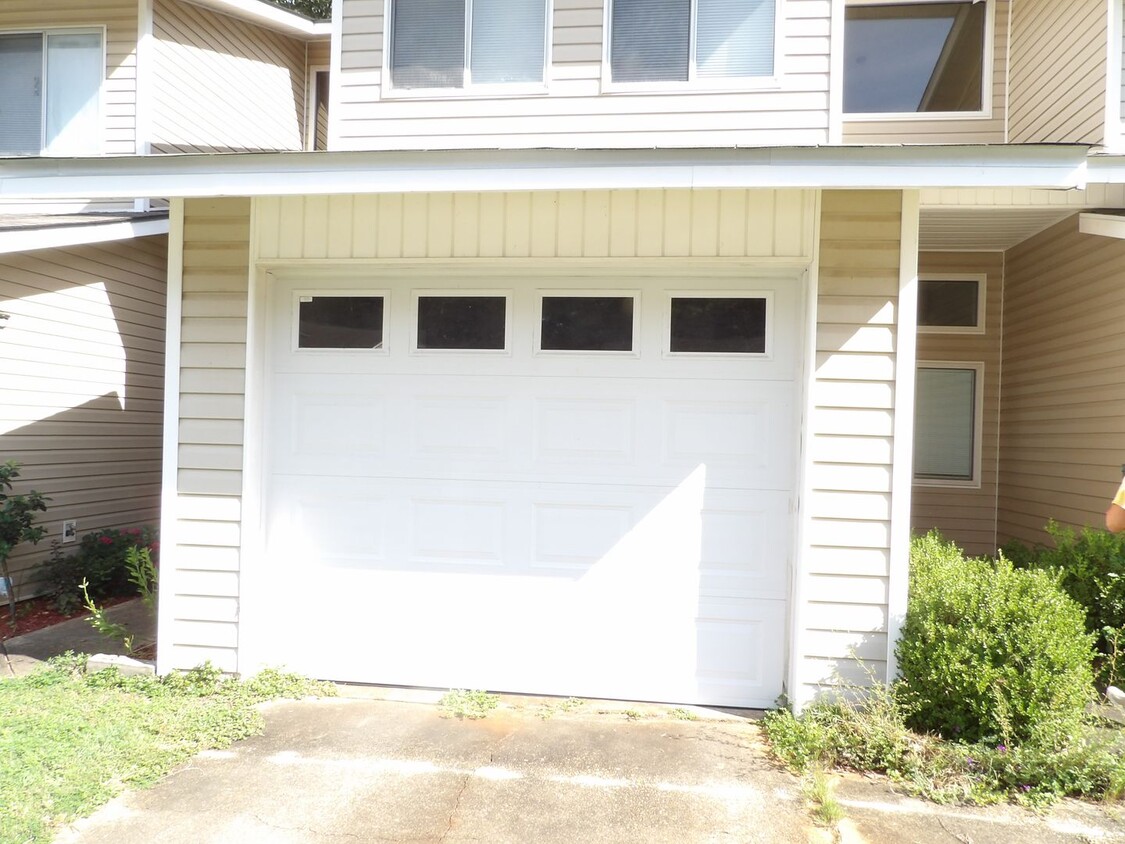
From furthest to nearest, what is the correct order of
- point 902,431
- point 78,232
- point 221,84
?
point 221,84, point 78,232, point 902,431

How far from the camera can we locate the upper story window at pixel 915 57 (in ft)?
24.7

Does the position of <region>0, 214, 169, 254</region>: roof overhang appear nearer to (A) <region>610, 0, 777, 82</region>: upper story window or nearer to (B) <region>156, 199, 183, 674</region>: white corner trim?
(B) <region>156, 199, 183, 674</region>: white corner trim

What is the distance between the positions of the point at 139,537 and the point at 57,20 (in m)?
5.22

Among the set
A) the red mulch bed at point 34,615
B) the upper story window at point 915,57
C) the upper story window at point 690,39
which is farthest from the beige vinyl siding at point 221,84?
the upper story window at point 915,57

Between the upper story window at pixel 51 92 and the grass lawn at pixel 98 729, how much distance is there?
5449 mm

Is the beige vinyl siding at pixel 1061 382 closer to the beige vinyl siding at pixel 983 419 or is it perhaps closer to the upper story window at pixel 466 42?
the beige vinyl siding at pixel 983 419

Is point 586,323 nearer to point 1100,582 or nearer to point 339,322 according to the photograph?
point 339,322

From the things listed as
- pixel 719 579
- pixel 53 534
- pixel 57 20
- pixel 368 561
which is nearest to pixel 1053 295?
pixel 719 579

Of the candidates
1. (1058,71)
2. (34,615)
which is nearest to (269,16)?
(34,615)

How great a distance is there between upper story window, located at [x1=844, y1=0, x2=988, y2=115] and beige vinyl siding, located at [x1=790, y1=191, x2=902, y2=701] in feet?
14.4

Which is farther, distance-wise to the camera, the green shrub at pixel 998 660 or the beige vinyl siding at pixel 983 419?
the beige vinyl siding at pixel 983 419

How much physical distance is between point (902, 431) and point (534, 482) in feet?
6.84

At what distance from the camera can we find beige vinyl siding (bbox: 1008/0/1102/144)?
6090mm

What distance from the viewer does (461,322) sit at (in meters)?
4.65
